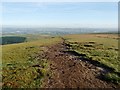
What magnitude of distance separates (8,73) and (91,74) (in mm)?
12086

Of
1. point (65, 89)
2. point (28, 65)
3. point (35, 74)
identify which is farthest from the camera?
point (28, 65)

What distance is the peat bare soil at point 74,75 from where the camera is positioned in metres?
26.2

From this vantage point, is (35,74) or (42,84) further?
(35,74)

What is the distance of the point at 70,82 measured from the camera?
2714 cm

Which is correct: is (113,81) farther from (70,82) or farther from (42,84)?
(42,84)

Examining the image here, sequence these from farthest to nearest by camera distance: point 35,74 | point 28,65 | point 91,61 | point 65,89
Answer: point 91,61 < point 28,65 < point 35,74 < point 65,89

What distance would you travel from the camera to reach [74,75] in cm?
3016

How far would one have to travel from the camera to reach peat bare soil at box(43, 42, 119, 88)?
86.0 feet

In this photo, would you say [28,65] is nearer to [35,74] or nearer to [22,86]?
[35,74]

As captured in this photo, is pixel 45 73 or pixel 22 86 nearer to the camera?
pixel 22 86

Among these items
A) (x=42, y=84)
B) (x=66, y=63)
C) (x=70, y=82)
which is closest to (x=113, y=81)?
(x=70, y=82)

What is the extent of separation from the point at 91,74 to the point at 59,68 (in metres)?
5.95

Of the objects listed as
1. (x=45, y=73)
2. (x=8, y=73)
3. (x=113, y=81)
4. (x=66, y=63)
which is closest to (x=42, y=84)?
(x=45, y=73)

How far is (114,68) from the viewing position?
32.1m
